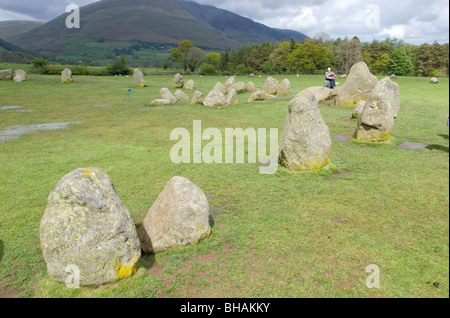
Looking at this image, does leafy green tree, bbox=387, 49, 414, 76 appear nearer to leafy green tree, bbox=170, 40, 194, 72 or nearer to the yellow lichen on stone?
leafy green tree, bbox=170, 40, 194, 72

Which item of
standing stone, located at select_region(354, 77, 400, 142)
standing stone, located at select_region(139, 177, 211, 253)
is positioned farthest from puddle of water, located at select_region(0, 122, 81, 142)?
standing stone, located at select_region(354, 77, 400, 142)

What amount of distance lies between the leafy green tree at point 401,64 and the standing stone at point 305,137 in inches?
2540

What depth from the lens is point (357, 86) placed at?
20578mm

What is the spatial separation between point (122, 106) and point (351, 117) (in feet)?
53.5

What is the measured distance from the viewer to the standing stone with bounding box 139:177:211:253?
18.7ft

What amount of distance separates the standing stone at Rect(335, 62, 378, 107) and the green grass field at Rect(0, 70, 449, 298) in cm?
603

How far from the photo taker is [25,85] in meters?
34.3

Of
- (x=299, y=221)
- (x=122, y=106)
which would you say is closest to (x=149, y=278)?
(x=299, y=221)

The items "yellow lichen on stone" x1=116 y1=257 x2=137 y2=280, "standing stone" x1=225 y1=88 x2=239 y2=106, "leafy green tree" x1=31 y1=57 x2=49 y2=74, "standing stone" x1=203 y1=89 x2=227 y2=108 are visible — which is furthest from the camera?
"leafy green tree" x1=31 y1=57 x2=49 y2=74

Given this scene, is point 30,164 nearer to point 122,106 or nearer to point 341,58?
point 122,106

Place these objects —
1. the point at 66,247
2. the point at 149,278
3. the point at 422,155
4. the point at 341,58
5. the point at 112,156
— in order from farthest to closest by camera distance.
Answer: the point at 341,58
the point at 112,156
the point at 422,155
the point at 149,278
the point at 66,247

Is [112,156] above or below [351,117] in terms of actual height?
below

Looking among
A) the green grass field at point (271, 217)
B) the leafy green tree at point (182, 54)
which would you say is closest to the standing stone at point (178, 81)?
the green grass field at point (271, 217)

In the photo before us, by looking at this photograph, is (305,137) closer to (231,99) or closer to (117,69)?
(231,99)
